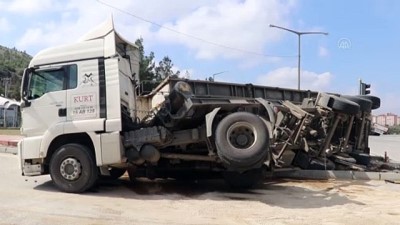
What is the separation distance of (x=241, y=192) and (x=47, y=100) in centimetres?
480

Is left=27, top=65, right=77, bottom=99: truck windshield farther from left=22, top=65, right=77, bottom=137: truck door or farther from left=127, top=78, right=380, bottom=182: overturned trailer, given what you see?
left=127, top=78, right=380, bottom=182: overturned trailer

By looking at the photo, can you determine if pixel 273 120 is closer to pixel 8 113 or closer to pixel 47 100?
pixel 47 100

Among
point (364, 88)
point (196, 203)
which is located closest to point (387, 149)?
point (364, 88)

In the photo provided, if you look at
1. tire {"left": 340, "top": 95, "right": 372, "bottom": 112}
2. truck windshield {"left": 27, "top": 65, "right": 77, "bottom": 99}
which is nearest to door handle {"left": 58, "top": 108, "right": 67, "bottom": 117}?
truck windshield {"left": 27, "top": 65, "right": 77, "bottom": 99}

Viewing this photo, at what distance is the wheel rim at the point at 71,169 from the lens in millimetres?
10039

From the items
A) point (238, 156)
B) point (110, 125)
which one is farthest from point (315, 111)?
point (110, 125)

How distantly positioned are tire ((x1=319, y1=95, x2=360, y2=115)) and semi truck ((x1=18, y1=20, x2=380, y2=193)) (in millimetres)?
1180

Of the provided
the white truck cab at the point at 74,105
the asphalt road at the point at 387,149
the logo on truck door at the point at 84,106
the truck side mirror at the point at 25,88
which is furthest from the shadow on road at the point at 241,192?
the asphalt road at the point at 387,149

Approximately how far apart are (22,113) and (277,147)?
18.9ft

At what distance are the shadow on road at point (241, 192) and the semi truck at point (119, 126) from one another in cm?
43

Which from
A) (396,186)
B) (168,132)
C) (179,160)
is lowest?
(396,186)

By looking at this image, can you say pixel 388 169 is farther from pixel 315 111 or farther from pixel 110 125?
pixel 110 125

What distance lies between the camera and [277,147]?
1095 cm

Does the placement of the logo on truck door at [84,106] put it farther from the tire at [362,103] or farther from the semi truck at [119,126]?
the tire at [362,103]
